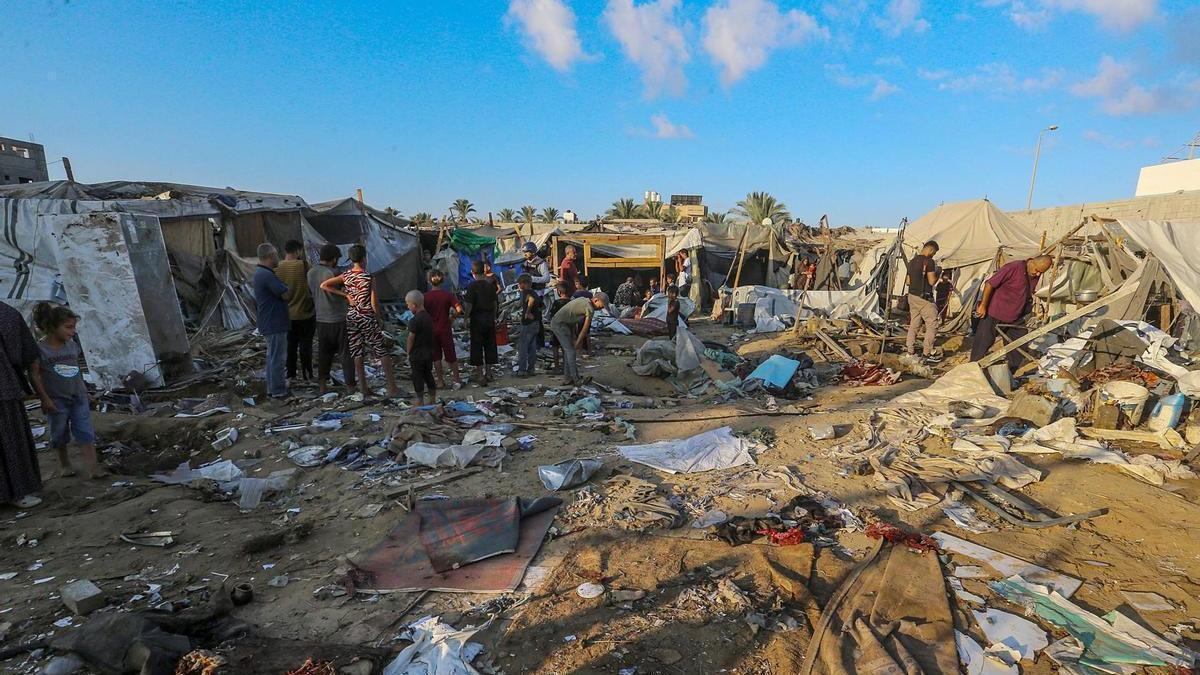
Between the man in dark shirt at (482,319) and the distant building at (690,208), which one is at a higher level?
the distant building at (690,208)

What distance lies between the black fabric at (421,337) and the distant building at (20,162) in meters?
21.7

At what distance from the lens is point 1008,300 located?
6715mm

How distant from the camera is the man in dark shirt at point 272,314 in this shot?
Result: 6.03 meters

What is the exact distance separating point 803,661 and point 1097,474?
3.56 m

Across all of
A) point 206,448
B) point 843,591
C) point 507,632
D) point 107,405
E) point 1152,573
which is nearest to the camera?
point 507,632

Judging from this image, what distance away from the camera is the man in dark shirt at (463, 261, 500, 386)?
739 centimetres

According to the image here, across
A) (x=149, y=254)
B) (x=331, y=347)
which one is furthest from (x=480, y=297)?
(x=149, y=254)

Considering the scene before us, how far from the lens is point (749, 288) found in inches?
534

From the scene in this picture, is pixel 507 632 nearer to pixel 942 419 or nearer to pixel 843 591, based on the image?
pixel 843 591

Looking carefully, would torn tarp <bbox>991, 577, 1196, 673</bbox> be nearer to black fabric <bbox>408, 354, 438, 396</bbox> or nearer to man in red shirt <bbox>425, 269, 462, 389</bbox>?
black fabric <bbox>408, 354, 438, 396</bbox>

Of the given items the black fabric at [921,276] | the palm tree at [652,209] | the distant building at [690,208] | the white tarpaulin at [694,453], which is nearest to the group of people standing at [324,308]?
the white tarpaulin at [694,453]

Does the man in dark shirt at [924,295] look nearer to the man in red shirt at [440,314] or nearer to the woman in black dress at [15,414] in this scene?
the man in red shirt at [440,314]

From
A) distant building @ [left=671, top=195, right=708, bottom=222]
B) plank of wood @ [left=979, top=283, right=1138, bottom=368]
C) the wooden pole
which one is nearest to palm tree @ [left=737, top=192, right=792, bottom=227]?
distant building @ [left=671, top=195, right=708, bottom=222]

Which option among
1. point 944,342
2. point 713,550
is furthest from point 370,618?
point 944,342
